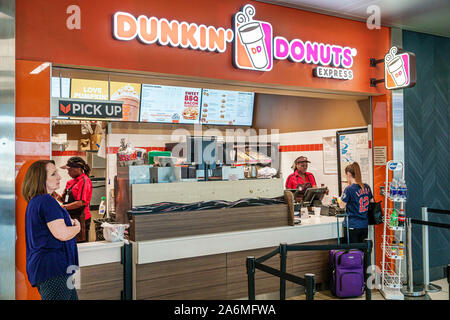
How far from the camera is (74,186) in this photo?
5648mm

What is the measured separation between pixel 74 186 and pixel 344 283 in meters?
3.69

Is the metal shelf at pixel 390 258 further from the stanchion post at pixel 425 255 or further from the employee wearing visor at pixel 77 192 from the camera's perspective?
the employee wearing visor at pixel 77 192

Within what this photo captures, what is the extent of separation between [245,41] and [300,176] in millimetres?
3136

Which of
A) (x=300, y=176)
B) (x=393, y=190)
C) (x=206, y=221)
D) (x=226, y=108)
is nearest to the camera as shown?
(x=206, y=221)

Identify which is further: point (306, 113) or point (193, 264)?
point (306, 113)

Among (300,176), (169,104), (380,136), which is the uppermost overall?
(169,104)

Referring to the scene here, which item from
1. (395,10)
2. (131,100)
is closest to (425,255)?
(395,10)

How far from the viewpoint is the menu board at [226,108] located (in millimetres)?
7414

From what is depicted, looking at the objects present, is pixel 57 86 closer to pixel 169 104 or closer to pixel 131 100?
pixel 131 100

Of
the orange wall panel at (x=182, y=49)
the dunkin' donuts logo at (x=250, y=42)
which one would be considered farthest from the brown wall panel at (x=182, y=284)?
the dunkin' donuts logo at (x=250, y=42)

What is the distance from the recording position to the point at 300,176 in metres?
7.21

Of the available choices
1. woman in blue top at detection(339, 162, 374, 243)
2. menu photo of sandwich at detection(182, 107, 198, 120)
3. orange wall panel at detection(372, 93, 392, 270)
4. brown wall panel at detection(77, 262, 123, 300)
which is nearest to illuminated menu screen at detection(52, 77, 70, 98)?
brown wall panel at detection(77, 262, 123, 300)

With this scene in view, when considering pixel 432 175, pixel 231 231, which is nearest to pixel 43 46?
pixel 231 231

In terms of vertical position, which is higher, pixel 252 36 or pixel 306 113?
pixel 252 36
